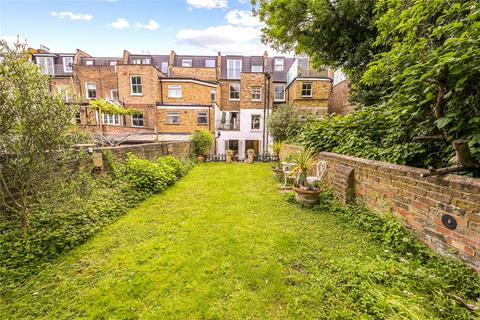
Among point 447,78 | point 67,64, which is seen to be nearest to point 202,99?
point 447,78

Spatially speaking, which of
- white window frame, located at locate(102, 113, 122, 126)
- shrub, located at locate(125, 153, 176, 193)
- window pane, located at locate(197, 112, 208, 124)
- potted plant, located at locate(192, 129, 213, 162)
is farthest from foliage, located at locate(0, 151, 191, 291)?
white window frame, located at locate(102, 113, 122, 126)

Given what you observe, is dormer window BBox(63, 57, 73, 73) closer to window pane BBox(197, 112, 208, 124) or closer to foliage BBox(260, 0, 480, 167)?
window pane BBox(197, 112, 208, 124)

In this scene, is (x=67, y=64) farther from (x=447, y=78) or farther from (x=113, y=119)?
(x=447, y=78)

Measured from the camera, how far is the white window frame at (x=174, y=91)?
56.9ft

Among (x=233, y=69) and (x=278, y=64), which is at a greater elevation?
(x=278, y=64)

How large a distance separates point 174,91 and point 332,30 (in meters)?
13.9

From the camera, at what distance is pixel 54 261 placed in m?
2.84

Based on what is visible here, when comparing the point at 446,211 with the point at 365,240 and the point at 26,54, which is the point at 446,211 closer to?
the point at 365,240

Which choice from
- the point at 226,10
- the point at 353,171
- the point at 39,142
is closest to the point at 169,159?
the point at 39,142

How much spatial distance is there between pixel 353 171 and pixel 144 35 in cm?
1368

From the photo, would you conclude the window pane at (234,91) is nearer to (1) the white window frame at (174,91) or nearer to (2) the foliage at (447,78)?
(1) the white window frame at (174,91)

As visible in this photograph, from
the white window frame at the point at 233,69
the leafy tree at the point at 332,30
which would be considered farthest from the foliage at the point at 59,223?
the white window frame at the point at 233,69

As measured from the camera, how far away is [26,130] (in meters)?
2.80

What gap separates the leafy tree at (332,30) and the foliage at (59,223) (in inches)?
357
